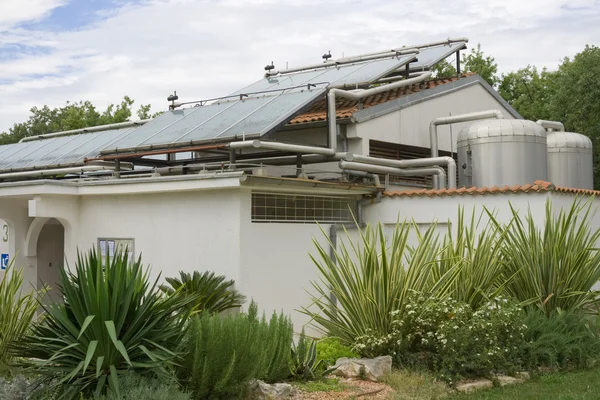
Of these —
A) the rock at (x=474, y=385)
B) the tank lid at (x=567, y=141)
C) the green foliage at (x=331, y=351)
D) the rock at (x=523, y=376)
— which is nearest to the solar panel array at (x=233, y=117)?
the tank lid at (x=567, y=141)

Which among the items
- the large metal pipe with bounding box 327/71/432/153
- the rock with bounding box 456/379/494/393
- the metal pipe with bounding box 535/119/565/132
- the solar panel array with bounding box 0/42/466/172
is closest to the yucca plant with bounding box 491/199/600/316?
the rock with bounding box 456/379/494/393

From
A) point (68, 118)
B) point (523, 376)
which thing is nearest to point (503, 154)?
point (523, 376)

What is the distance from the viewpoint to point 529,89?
44875 millimetres

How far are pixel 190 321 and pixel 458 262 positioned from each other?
4460 mm

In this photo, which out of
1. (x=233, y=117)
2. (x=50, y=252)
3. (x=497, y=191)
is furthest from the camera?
→ (x=50, y=252)

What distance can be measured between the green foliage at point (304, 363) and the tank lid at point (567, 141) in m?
11.8

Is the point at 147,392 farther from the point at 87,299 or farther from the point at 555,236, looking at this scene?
the point at 555,236

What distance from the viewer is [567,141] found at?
1984 cm

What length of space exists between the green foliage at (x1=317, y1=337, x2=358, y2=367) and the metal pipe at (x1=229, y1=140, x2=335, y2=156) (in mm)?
4273

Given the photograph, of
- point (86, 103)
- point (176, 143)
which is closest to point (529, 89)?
point (86, 103)

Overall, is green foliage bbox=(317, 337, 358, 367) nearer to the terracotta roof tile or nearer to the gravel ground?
the gravel ground

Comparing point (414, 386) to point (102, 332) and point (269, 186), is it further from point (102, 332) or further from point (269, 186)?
point (269, 186)

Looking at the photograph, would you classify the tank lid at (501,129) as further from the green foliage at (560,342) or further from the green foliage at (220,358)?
the green foliage at (220,358)

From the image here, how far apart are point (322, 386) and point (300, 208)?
5.89 meters
